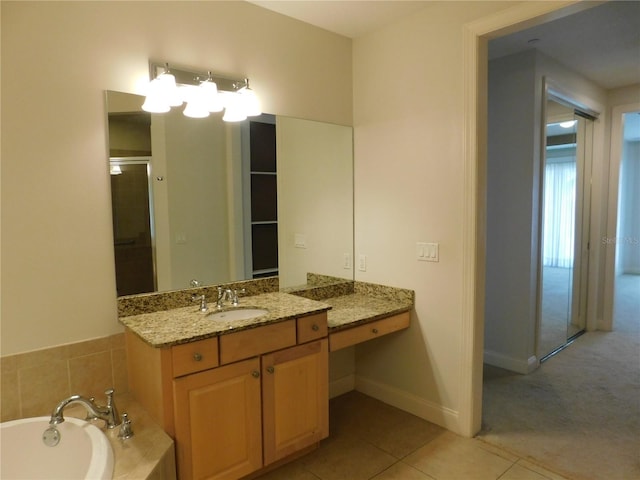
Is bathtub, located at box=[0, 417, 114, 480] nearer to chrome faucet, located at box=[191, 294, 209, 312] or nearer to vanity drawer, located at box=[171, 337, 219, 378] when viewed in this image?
vanity drawer, located at box=[171, 337, 219, 378]

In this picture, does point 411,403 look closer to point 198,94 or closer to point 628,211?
point 198,94

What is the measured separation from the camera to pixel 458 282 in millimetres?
2457

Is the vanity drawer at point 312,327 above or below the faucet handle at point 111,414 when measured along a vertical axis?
above

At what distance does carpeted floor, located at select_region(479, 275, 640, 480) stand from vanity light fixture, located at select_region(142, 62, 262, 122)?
2.39 meters

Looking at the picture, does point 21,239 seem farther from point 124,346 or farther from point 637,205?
point 637,205

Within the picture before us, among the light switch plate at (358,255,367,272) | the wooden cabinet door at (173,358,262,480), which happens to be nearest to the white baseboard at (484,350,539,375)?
the light switch plate at (358,255,367,272)

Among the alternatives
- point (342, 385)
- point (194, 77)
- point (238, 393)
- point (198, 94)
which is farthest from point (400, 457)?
point (194, 77)

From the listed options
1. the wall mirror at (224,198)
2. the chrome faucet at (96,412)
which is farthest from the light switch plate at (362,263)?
the chrome faucet at (96,412)

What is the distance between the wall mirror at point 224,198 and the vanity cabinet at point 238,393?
0.49 meters

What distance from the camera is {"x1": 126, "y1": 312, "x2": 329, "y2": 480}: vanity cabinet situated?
1736 millimetres

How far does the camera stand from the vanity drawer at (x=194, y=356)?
1.71 metres

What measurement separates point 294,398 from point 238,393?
35 centimetres

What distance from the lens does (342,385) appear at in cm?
310

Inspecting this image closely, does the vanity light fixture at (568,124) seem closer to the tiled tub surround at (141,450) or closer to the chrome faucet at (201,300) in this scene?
the chrome faucet at (201,300)
